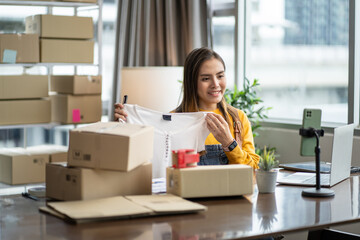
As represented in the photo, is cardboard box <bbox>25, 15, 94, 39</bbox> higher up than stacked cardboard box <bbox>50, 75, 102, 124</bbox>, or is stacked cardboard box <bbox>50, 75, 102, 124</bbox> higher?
cardboard box <bbox>25, 15, 94, 39</bbox>

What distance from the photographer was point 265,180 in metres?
2.35

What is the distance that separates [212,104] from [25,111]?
83.1 inches

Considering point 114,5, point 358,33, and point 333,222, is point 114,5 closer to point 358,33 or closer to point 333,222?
point 358,33

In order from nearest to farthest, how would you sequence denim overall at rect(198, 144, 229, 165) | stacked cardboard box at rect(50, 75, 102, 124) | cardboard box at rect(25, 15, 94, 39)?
denim overall at rect(198, 144, 229, 165)
cardboard box at rect(25, 15, 94, 39)
stacked cardboard box at rect(50, 75, 102, 124)

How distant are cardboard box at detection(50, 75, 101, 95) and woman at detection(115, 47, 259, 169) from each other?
1765mm

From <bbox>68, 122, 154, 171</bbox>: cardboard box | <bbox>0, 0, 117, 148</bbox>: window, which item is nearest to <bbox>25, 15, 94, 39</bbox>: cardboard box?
<bbox>0, 0, 117, 148</bbox>: window

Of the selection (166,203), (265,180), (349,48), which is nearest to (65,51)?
(349,48)

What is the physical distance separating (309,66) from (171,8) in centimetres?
136

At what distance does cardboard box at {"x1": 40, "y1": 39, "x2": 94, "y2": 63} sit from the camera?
465 cm

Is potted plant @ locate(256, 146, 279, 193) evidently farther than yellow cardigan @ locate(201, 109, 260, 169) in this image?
No

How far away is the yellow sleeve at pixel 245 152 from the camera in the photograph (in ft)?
9.13

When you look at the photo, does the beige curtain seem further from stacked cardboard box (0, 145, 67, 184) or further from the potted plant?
the potted plant

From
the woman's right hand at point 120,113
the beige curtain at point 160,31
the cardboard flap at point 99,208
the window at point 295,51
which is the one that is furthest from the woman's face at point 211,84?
the beige curtain at point 160,31

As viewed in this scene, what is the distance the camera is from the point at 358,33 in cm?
388
